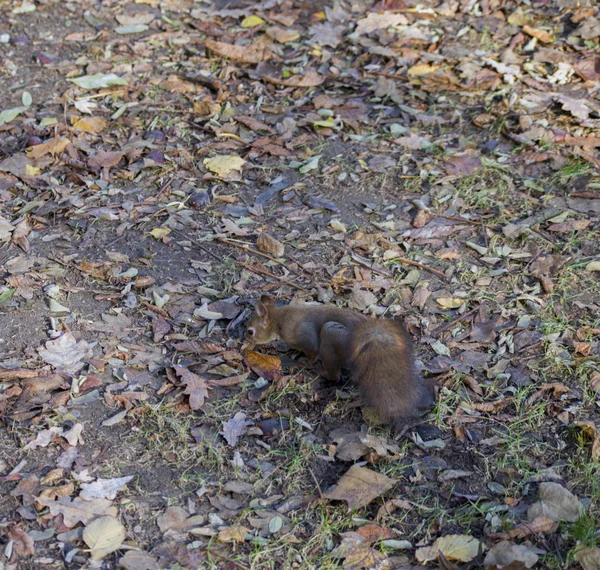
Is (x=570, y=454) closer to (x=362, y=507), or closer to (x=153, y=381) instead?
(x=362, y=507)

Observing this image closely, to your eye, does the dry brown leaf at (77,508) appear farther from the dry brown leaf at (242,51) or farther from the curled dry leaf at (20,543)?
the dry brown leaf at (242,51)

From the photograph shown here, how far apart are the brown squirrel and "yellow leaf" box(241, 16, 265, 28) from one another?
3197mm

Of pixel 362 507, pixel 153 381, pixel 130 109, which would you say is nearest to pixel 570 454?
pixel 362 507

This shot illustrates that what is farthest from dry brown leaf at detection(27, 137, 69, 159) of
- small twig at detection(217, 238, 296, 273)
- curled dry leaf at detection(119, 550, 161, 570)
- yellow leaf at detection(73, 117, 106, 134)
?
curled dry leaf at detection(119, 550, 161, 570)

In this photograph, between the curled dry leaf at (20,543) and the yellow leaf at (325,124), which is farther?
the yellow leaf at (325,124)

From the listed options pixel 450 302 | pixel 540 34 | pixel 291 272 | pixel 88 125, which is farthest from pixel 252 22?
pixel 450 302

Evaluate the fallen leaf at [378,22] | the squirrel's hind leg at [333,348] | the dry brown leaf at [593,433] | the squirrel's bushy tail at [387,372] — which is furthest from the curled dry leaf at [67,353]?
the fallen leaf at [378,22]

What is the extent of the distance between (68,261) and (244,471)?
172cm

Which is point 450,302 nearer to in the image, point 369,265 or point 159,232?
point 369,265

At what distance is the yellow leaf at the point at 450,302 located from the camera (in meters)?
4.27

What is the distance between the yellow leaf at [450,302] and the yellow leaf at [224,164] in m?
1.67

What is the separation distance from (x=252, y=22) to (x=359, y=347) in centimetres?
384

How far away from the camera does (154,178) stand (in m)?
5.09

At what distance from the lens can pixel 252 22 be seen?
21.2 ft
